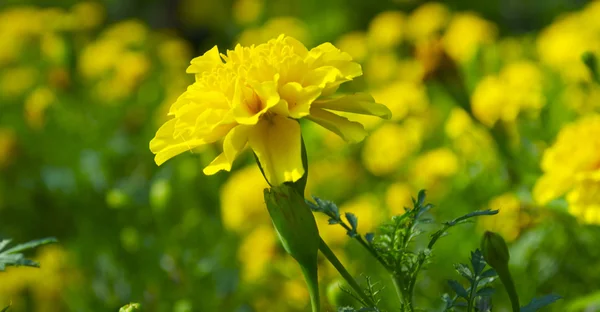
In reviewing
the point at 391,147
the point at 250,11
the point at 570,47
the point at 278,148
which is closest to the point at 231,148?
the point at 278,148

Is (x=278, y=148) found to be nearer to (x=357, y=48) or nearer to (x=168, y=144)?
(x=168, y=144)

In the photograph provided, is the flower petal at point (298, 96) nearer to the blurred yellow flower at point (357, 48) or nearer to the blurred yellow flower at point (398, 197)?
the blurred yellow flower at point (398, 197)

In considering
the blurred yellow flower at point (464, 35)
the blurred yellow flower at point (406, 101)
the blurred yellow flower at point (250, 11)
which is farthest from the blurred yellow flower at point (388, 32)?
the blurred yellow flower at point (250, 11)

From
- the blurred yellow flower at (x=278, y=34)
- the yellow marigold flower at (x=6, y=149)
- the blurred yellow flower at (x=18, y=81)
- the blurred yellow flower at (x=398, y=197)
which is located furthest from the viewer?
the blurred yellow flower at (x=278, y=34)

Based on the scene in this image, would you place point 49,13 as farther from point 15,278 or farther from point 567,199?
point 567,199

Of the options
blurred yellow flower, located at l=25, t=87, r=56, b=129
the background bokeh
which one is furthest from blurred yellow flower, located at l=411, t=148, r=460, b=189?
blurred yellow flower, located at l=25, t=87, r=56, b=129

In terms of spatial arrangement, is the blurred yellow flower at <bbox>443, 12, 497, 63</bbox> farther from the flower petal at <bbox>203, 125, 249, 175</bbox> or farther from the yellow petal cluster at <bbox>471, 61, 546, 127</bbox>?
the flower petal at <bbox>203, 125, 249, 175</bbox>
